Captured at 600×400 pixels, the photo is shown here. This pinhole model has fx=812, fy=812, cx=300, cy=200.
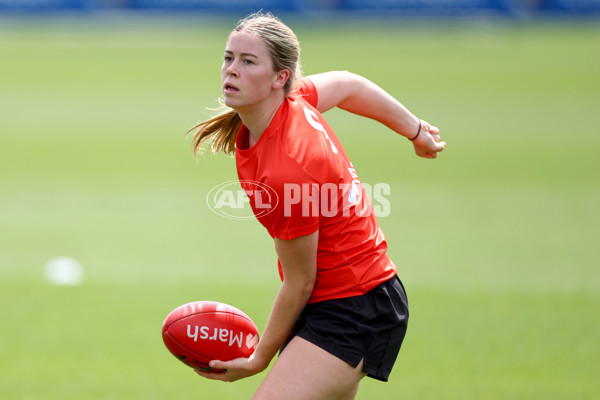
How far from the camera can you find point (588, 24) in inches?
1224

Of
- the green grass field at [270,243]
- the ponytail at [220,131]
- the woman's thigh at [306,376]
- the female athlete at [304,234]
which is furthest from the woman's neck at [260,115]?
the green grass field at [270,243]

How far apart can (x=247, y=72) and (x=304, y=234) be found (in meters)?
0.82

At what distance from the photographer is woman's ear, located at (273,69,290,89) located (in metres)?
3.94

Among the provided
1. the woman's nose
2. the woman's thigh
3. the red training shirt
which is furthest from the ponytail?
the woman's thigh

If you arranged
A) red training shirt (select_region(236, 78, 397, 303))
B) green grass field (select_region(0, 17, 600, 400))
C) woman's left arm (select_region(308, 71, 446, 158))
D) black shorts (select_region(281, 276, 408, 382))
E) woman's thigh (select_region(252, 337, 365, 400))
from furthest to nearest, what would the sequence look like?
green grass field (select_region(0, 17, 600, 400)) → woman's left arm (select_region(308, 71, 446, 158)) → black shorts (select_region(281, 276, 408, 382)) → woman's thigh (select_region(252, 337, 365, 400)) → red training shirt (select_region(236, 78, 397, 303))

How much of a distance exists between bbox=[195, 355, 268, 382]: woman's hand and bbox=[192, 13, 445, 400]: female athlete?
0.06ft

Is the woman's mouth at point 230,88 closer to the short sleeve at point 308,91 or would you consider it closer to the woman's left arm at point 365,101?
the short sleeve at point 308,91

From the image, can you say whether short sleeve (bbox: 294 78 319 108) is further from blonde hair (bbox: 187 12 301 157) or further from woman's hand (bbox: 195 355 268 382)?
woman's hand (bbox: 195 355 268 382)

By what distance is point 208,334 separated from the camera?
4.36 metres

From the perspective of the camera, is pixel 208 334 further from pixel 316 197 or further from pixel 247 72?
pixel 247 72

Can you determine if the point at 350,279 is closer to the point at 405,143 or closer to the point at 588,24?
the point at 405,143

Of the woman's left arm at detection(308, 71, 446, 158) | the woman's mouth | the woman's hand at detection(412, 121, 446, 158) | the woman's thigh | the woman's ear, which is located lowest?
the woman's thigh

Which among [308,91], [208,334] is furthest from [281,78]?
[208,334]

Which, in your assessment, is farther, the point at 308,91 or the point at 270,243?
the point at 270,243
